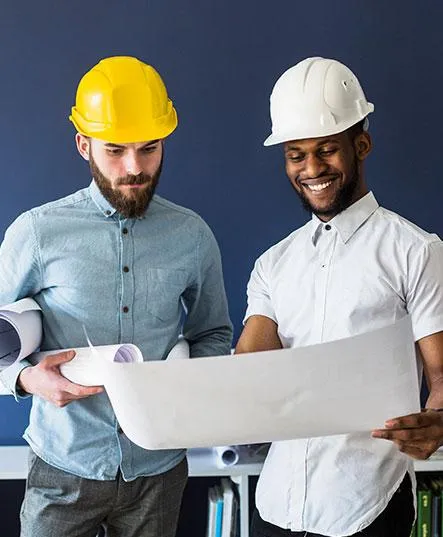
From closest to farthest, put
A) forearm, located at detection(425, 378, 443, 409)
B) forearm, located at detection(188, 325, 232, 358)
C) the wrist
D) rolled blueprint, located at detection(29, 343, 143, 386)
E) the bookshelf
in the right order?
forearm, located at detection(425, 378, 443, 409) → rolled blueprint, located at detection(29, 343, 143, 386) → the wrist → forearm, located at detection(188, 325, 232, 358) → the bookshelf

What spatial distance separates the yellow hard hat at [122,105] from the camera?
66.1 inches

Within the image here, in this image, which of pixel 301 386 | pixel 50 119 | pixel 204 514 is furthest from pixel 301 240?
pixel 204 514

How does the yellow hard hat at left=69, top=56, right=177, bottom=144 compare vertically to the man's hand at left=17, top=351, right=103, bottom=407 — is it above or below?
above

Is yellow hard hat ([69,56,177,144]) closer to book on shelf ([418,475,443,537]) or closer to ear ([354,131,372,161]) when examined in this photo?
ear ([354,131,372,161])

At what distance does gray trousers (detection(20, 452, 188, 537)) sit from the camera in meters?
1.70

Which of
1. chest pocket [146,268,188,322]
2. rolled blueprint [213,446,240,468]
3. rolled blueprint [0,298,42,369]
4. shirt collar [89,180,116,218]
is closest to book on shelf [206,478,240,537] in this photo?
rolled blueprint [213,446,240,468]

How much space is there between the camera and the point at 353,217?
1587 mm

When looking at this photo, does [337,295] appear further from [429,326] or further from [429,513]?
[429,513]

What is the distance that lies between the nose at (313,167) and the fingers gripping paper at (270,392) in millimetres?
390

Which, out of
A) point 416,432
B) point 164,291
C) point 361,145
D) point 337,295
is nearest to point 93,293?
point 164,291

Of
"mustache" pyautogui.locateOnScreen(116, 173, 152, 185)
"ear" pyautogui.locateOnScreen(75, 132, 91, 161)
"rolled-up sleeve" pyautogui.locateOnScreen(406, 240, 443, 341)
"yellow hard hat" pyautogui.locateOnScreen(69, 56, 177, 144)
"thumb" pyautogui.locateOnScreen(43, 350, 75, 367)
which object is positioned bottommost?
"thumb" pyautogui.locateOnScreen(43, 350, 75, 367)

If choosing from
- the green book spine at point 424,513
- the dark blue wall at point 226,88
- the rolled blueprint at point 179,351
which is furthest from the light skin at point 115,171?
the green book spine at point 424,513

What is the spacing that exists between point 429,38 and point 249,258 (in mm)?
843

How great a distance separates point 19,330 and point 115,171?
37 centimetres
